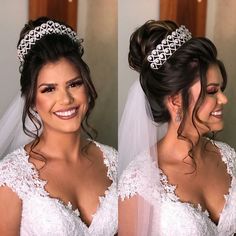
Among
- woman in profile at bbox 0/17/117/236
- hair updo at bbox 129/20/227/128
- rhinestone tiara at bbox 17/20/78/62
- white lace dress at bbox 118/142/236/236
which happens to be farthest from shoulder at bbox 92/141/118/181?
rhinestone tiara at bbox 17/20/78/62

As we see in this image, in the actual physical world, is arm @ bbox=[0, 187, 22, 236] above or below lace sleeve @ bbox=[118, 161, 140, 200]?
below

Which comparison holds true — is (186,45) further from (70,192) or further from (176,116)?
(70,192)

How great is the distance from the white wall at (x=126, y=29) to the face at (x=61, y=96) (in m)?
0.26

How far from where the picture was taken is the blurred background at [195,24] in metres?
1.78

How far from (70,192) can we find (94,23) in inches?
28.6

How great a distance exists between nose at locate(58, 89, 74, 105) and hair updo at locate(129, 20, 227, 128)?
25 cm

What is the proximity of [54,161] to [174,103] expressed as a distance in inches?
18.6

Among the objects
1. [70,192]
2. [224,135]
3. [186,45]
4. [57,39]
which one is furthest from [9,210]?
[224,135]

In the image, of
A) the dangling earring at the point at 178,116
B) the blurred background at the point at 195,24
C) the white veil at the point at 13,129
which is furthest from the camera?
the blurred background at the point at 195,24

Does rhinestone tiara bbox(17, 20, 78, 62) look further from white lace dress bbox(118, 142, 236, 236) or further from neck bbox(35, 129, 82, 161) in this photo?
white lace dress bbox(118, 142, 236, 236)

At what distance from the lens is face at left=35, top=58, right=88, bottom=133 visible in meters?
1.47

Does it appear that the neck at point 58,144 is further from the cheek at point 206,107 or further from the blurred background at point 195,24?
the cheek at point 206,107

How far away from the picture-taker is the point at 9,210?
1436 millimetres

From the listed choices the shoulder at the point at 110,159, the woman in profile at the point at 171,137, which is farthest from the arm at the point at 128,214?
the shoulder at the point at 110,159
